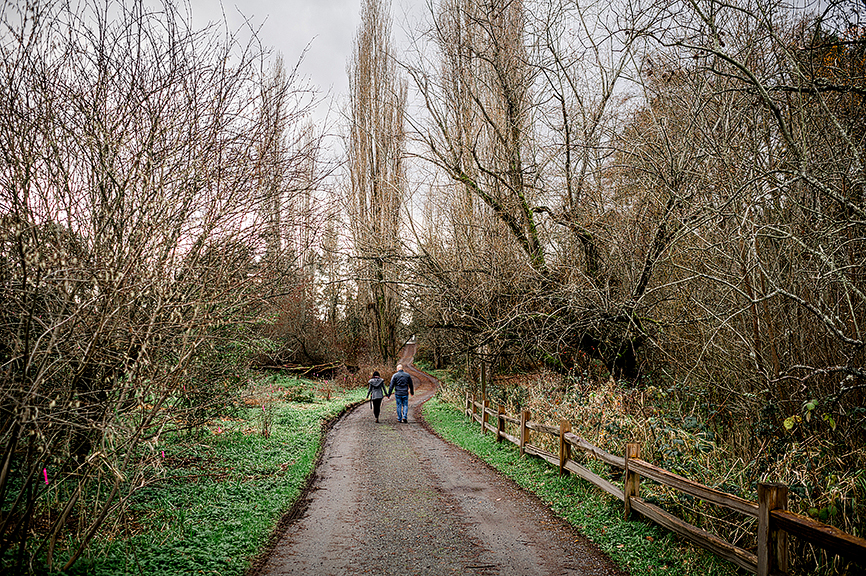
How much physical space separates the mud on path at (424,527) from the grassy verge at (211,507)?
37 cm

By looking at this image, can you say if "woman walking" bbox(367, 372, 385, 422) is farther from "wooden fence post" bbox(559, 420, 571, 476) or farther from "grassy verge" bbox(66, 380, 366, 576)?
"wooden fence post" bbox(559, 420, 571, 476)

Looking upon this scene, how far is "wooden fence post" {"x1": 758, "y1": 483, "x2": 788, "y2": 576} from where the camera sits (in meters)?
3.94

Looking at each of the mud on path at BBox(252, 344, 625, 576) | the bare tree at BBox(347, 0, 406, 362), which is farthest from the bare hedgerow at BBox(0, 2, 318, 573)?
the bare tree at BBox(347, 0, 406, 362)

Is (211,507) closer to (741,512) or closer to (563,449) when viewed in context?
(563,449)

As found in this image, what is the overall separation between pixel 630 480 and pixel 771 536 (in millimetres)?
2165

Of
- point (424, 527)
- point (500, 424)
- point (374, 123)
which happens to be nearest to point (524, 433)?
point (500, 424)

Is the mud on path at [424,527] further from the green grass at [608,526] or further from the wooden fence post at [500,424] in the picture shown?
the wooden fence post at [500,424]

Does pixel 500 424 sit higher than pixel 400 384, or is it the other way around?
pixel 400 384

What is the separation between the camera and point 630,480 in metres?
6.09

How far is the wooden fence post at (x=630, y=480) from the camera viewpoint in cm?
605

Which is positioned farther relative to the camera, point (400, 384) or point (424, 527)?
point (400, 384)

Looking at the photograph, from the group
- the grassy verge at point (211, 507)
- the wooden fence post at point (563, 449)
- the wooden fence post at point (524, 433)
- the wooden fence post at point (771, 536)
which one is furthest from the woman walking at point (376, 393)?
the wooden fence post at point (771, 536)

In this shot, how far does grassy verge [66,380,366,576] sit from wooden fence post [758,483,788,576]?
4343mm

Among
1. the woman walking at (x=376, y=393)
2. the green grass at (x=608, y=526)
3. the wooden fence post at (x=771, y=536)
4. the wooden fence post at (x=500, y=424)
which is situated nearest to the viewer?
the wooden fence post at (x=771, y=536)
